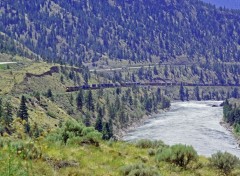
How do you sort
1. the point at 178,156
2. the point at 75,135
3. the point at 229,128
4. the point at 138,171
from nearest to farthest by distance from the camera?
the point at 138,171 < the point at 178,156 < the point at 75,135 < the point at 229,128

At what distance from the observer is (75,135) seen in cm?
3094

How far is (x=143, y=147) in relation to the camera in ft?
108

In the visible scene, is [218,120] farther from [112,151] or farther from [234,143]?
[112,151]

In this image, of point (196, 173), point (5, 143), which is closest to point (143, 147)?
point (196, 173)

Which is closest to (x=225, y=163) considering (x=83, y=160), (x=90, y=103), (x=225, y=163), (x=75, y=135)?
(x=225, y=163)

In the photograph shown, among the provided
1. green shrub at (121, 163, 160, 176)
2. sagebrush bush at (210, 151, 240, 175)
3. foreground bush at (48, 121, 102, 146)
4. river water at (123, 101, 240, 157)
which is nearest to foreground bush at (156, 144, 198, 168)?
sagebrush bush at (210, 151, 240, 175)

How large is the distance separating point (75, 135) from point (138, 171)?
1140 centimetres

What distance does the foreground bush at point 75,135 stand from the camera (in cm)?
2911

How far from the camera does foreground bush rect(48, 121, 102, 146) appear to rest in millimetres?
29109

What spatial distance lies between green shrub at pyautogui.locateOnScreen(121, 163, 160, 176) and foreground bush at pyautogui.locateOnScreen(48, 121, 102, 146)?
26.9ft

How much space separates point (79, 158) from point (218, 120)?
589 feet

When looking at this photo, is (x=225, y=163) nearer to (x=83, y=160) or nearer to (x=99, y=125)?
(x=83, y=160)

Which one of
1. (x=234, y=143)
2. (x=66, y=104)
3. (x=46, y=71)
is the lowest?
(x=234, y=143)

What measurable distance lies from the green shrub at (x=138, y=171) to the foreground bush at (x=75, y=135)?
323 inches
